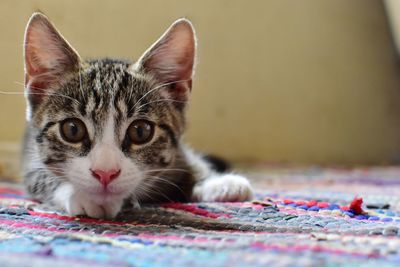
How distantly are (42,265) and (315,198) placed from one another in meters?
0.81

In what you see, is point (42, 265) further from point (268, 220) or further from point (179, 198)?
point (179, 198)

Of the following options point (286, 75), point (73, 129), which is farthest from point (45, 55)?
point (286, 75)

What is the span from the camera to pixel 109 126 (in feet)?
3.29

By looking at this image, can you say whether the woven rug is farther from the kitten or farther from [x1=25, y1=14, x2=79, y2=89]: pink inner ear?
[x1=25, y1=14, x2=79, y2=89]: pink inner ear

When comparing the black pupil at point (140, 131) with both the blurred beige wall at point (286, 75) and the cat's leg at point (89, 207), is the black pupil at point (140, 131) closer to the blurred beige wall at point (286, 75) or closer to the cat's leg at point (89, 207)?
the cat's leg at point (89, 207)

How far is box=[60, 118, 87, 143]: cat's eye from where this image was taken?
3.35 ft

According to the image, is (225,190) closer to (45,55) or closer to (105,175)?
(105,175)

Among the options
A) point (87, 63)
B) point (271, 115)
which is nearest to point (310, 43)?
point (271, 115)

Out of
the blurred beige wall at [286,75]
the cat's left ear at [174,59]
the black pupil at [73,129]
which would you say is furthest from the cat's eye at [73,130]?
the blurred beige wall at [286,75]

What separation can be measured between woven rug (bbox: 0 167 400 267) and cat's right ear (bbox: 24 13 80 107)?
292 mm

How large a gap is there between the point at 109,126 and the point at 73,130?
0.29 feet

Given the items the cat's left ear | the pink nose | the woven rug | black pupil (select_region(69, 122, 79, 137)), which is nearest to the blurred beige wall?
the cat's left ear

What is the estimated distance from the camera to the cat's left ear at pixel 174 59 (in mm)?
1176

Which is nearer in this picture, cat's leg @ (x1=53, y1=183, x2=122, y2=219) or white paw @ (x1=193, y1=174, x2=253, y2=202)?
cat's leg @ (x1=53, y1=183, x2=122, y2=219)
